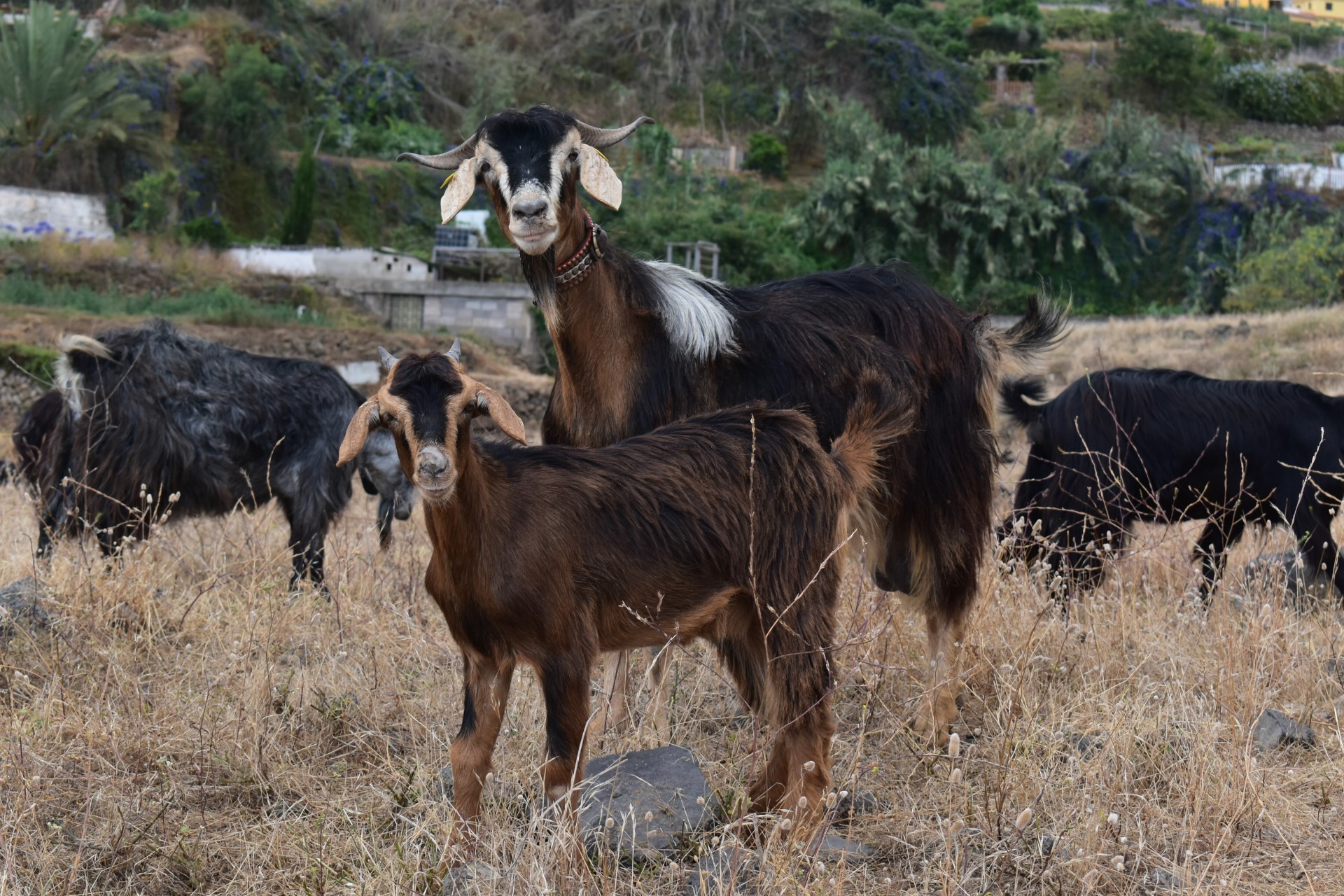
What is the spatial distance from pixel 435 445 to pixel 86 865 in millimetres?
1793

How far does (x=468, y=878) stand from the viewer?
3656 mm

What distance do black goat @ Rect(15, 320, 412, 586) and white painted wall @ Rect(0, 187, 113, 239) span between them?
30.4m

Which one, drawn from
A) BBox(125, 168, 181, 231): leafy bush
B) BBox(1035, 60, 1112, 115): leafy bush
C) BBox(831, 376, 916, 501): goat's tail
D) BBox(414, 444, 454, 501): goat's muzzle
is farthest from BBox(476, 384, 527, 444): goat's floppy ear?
BBox(1035, 60, 1112, 115): leafy bush

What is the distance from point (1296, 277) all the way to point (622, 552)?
3684 centimetres

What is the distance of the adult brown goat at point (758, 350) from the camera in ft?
15.7

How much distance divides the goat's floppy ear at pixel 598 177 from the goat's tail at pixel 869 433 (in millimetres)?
1251

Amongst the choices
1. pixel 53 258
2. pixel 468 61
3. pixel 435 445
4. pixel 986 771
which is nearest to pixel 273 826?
pixel 435 445

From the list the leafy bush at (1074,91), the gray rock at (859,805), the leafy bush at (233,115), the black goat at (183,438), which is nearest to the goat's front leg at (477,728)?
the gray rock at (859,805)

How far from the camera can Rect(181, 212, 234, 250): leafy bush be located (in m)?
37.2

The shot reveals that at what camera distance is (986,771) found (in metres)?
4.29

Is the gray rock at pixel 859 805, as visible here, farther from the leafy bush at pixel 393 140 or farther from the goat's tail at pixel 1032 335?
the leafy bush at pixel 393 140

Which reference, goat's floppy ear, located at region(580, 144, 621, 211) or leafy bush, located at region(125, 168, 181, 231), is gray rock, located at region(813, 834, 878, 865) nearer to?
goat's floppy ear, located at region(580, 144, 621, 211)

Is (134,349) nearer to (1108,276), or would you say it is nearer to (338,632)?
(338,632)

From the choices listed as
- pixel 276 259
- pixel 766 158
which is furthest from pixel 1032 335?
pixel 766 158
